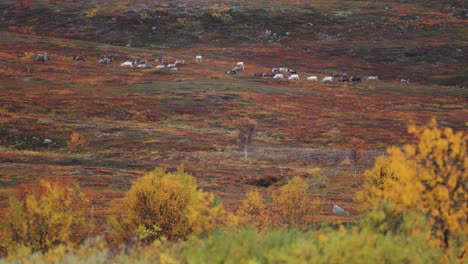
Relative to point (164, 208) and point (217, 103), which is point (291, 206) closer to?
point (164, 208)

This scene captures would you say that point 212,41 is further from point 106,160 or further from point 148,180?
point 148,180

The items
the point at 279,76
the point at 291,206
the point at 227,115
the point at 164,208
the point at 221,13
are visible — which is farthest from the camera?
the point at 221,13

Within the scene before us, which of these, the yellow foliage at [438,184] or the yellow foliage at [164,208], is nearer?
the yellow foliage at [438,184]

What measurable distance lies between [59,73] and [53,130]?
132 ft

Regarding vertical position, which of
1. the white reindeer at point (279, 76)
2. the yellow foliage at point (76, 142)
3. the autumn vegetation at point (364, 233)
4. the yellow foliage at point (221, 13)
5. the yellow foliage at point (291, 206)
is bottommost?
the yellow foliage at point (76, 142)

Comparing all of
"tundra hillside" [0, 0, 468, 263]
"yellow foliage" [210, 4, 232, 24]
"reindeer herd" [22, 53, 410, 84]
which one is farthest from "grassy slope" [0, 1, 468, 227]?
"yellow foliage" [210, 4, 232, 24]

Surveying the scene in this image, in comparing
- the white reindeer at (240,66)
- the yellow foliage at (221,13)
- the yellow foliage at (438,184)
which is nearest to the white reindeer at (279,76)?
the white reindeer at (240,66)

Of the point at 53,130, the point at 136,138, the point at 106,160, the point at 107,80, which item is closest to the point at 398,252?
the point at 106,160

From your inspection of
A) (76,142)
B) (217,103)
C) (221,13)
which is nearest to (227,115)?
(217,103)

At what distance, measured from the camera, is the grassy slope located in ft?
168

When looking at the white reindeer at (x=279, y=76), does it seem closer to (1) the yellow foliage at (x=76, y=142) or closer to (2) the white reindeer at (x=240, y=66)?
(2) the white reindeer at (x=240, y=66)

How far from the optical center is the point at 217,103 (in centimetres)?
8356

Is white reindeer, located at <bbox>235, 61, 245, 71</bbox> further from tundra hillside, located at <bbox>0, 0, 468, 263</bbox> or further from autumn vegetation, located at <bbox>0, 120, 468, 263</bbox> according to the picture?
autumn vegetation, located at <bbox>0, 120, 468, 263</bbox>

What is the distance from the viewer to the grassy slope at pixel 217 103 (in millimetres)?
51250
